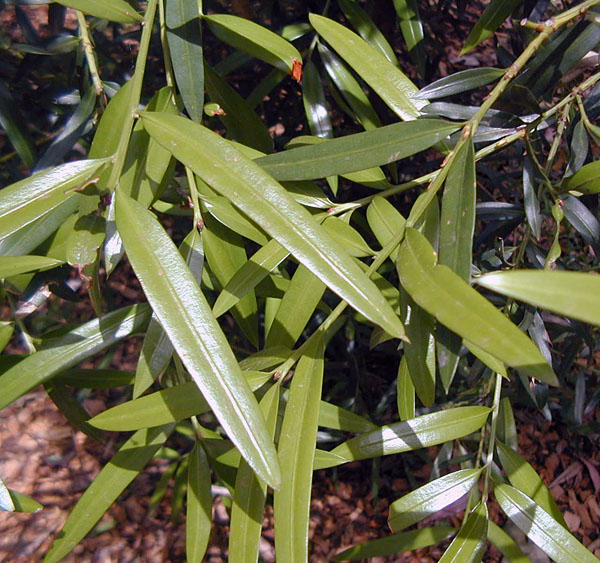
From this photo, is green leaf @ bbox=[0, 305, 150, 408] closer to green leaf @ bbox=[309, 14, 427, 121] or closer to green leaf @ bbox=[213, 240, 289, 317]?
green leaf @ bbox=[213, 240, 289, 317]

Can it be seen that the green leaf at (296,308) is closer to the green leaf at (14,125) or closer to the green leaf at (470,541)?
the green leaf at (470,541)

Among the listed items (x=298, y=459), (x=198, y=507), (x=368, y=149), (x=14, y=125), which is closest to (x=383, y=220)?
(x=368, y=149)

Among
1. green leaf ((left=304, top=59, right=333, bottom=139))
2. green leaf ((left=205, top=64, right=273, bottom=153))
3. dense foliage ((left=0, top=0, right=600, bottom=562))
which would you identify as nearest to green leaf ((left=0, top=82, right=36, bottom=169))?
dense foliage ((left=0, top=0, right=600, bottom=562))

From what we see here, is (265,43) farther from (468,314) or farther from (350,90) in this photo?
(468,314)

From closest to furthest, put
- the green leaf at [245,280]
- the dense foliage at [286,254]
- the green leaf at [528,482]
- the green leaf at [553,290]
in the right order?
1. the green leaf at [553,290]
2. the dense foliage at [286,254]
3. the green leaf at [245,280]
4. the green leaf at [528,482]

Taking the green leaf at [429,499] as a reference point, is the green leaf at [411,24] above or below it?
above

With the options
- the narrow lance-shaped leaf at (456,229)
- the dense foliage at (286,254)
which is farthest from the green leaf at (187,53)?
the narrow lance-shaped leaf at (456,229)
